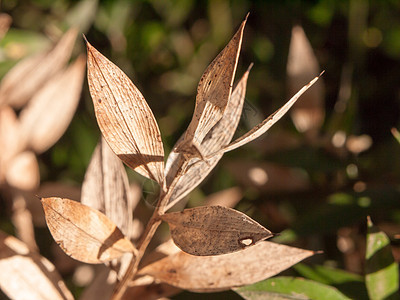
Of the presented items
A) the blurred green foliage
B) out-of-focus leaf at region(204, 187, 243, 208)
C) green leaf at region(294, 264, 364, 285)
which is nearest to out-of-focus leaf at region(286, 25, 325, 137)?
the blurred green foliage

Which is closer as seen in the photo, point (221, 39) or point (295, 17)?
point (295, 17)

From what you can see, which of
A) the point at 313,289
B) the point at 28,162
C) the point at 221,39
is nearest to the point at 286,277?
the point at 313,289

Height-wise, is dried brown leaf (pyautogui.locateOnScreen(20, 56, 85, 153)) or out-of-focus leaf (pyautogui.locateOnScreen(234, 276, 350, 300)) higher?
dried brown leaf (pyautogui.locateOnScreen(20, 56, 85, 153))

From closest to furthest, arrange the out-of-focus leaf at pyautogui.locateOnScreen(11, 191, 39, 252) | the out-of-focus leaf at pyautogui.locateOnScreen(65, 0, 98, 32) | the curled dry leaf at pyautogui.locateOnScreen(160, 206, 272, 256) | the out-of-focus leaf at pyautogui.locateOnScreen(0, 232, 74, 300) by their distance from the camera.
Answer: the curled dry leaf at pyautogui.locateOnScreen(160, 206, 272, 256), the out-of-focus leaf at pyautogui.locateOnScreen(0, 232, 74, 300), the out-of-focus leaf at pyautogui.locateOnScreen(11, 191, 39, 252), the out-of-focus leaf at pyautogui.locateOnScreen(65, 0, 98, 32)

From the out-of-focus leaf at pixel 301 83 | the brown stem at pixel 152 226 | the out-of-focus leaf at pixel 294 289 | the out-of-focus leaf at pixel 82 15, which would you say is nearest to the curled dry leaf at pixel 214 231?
the brown stem at pixel 152 226

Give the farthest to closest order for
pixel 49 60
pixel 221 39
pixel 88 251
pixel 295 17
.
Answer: pixel 221 39 → pixel 295 17 → pixel 49 60 → pixel 88 251

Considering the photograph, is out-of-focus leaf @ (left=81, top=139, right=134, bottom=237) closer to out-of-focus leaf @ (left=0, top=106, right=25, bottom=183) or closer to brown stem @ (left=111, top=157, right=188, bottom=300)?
brown stem @ (left=111, top=157, right=188, bottom=300)

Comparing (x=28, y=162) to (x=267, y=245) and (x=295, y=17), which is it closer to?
(x=267, y=245)

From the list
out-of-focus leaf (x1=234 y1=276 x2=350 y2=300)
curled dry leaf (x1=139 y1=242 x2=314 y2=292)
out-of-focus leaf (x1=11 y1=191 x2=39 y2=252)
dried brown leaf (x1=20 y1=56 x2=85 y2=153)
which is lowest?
out-of-focus leaf (x1=11 y1=191 x2=39 y2=252)
